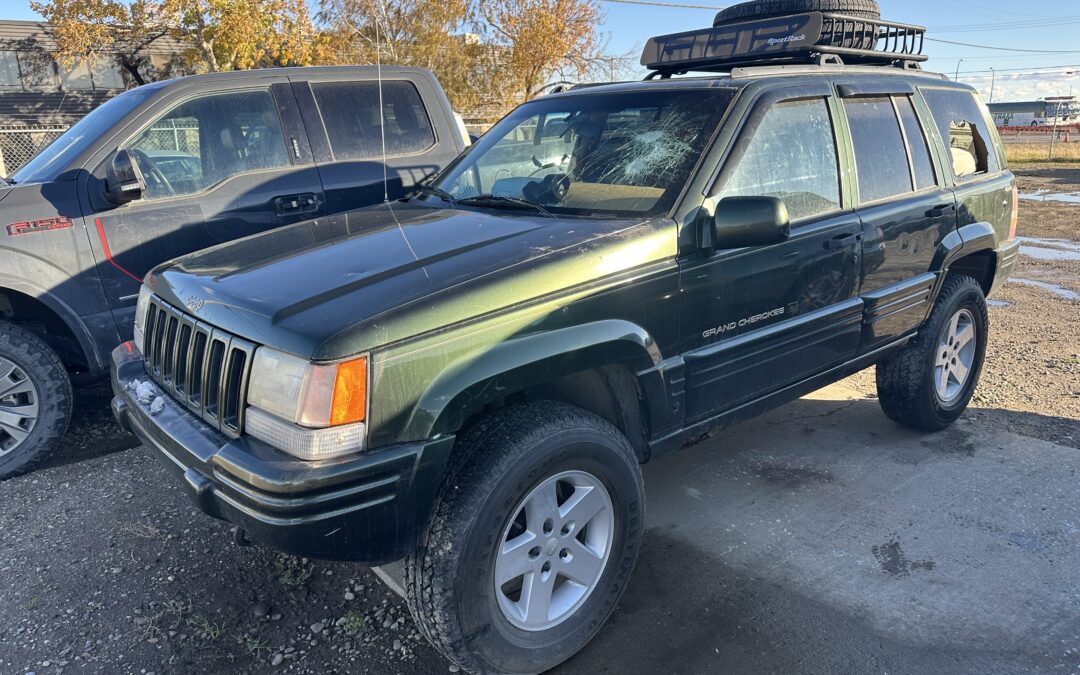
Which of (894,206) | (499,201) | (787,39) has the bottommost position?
(894,206)

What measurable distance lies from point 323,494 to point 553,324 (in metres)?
0.90

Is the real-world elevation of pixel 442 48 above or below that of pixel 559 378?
above

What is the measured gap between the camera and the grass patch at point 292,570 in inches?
124

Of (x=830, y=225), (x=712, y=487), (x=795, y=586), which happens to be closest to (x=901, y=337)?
(x=830, y=225)

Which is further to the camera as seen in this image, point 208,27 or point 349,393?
point 208,27

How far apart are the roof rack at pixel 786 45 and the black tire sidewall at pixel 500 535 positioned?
243cm

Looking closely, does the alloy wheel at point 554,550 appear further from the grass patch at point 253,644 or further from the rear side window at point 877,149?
the rear side window at point 877,149

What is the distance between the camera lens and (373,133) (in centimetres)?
525

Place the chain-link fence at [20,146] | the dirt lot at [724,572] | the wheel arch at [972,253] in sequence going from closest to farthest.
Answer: the dirt lot at [724,572] < the wheel arch at [972,253] < the chain-link fence at [20,146]

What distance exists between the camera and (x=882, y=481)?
3.99m

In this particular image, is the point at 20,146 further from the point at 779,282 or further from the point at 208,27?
the point at 779,282

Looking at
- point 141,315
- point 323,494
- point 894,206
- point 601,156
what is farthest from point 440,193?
point 894,206

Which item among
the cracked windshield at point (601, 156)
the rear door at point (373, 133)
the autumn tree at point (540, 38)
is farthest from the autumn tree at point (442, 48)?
the cracked windshield at point (601, 156)

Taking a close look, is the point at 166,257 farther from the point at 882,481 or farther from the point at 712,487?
the point at 882,481
